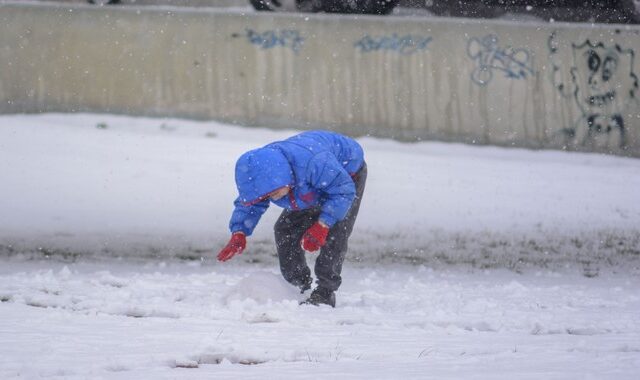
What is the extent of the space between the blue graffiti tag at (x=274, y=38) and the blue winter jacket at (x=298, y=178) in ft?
22.4

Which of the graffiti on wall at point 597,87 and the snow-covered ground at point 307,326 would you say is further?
the graffiti on wall at point 597,87

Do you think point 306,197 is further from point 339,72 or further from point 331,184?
point 339,72

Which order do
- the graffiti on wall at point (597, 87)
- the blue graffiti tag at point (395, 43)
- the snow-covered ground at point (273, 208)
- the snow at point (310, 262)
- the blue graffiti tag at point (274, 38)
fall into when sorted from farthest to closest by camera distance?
1. the blue graffiti tag at point (274, 38)
2. the blue graffiti tag at point (395, 43)
3. the graffiti on wall at point (597, 87)
4. the snow-covered ground at point (273, 208)
5. the snow at point (310, 262)

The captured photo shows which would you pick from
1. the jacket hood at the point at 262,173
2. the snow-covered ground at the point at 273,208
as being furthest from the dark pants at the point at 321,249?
the snow-covered ground at the point at 273,208

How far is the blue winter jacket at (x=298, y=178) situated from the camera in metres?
5.33

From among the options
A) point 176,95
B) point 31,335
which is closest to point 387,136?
point 176,95

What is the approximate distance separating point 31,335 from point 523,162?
831cm

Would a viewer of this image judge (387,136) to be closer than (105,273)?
No

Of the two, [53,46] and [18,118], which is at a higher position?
[53,46]

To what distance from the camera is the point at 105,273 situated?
22.0ft

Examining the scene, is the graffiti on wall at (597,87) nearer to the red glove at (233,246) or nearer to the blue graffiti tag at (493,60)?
the blue graffiti tag at (493,60)

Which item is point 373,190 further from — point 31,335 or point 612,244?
point 31,335

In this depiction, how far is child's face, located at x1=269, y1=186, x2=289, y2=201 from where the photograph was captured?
5356 millimetres

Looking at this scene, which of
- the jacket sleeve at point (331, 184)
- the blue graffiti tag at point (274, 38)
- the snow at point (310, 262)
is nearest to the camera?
the snow at point (310, 262)
